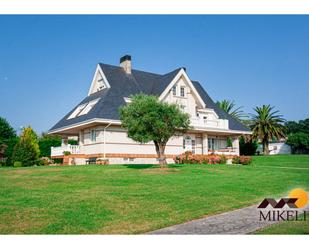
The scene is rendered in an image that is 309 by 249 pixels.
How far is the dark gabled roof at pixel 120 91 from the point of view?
Result: 2953cm

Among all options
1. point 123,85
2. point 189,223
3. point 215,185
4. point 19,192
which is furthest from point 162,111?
point 123,85

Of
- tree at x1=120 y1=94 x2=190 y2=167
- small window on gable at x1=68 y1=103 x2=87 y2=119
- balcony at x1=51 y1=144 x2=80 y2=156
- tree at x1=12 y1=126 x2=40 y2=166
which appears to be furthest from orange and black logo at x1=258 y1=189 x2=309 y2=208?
small window on gable at x1=68 y1=103 x2=87 y2=119

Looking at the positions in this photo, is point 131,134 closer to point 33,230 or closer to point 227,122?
point 33,230

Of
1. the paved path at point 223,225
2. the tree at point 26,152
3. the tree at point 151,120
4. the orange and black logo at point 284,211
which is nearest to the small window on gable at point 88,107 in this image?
the tree at point 26,152

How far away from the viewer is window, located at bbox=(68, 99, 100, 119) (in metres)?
32.4

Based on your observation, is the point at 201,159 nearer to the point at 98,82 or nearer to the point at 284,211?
the point at 98,82

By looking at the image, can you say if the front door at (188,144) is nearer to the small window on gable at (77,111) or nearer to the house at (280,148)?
the small window on gable at (77,111)

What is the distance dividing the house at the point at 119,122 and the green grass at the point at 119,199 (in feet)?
39.6

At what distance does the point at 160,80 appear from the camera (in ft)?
118

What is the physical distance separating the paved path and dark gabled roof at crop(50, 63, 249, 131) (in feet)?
66.0

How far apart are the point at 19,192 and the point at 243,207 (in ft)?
25.2

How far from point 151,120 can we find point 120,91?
13465 mm

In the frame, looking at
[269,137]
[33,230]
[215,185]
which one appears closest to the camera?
[33,230]

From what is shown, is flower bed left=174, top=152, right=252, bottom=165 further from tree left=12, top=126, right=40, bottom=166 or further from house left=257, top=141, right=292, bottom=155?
house left=257, top=141, right=292, bottom=155
